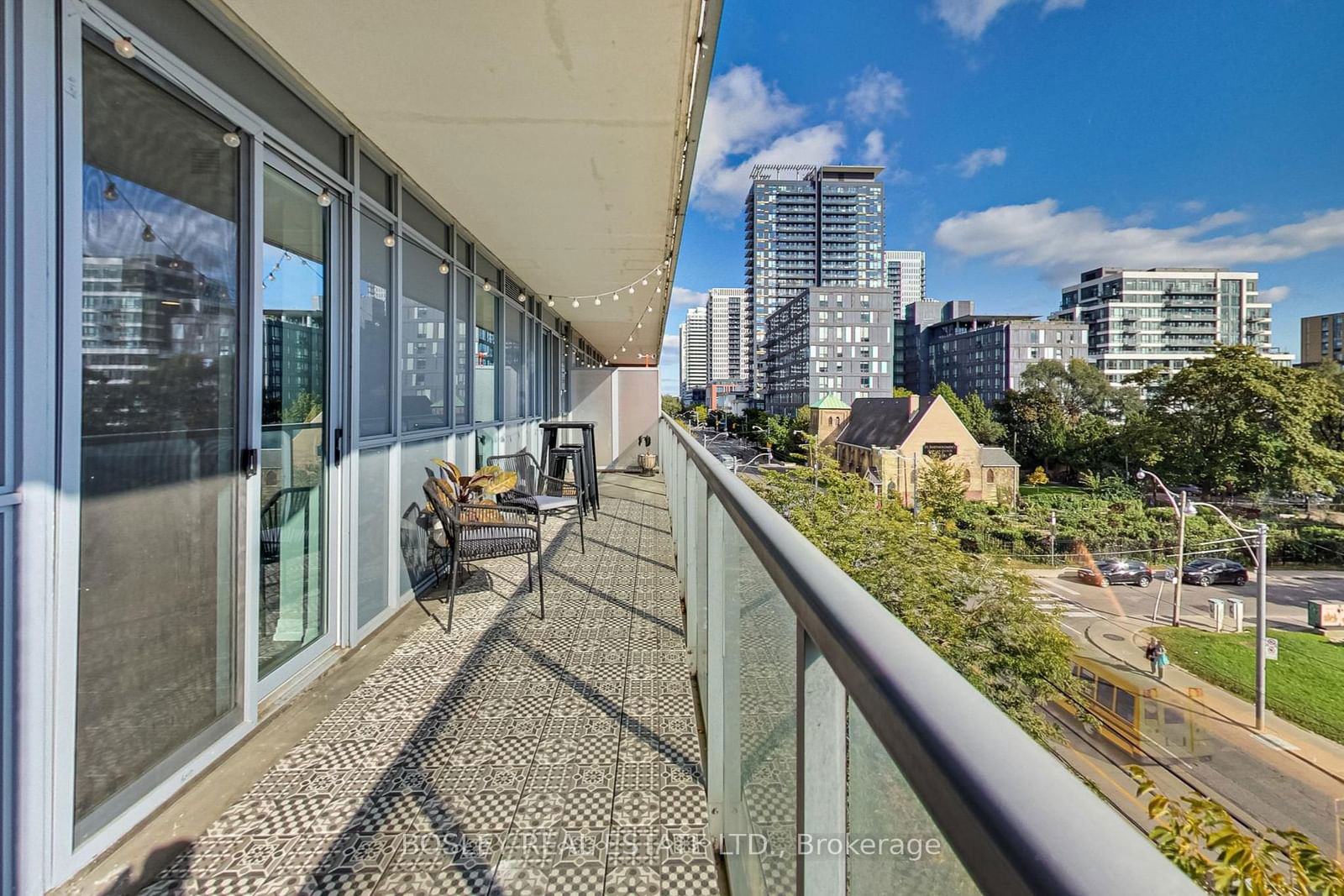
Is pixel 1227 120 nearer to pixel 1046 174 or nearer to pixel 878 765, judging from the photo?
pixel 1046 174

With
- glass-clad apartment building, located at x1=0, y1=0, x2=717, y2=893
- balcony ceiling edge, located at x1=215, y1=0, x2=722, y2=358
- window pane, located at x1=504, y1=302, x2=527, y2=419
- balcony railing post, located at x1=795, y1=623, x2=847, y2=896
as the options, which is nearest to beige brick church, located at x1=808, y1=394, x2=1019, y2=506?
window pane, located at x1=504, y1=302, x2=527, y2=419

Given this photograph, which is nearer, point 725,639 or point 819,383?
point 725,639

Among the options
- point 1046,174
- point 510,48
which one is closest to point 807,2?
point 510,48

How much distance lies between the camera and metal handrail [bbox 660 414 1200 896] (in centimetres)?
25

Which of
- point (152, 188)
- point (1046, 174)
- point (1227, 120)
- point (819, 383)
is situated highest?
point (1046, 174)

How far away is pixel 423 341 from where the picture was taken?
3.79 meters

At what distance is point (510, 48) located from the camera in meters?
2.21

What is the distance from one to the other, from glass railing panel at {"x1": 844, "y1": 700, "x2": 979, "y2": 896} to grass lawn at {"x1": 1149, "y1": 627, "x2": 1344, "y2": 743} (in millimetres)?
20422

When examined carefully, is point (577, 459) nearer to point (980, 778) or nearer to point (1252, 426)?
point (980, 778)

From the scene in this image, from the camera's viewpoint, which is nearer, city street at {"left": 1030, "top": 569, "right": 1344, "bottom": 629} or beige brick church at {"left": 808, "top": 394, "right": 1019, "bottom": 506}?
city street at {"left": 1030, "top": 569, "right": 1344, "bottom": 629}

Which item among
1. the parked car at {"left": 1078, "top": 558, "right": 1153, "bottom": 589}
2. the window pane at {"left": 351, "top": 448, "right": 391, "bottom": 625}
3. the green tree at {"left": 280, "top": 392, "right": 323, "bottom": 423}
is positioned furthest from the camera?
the parked car at {"left": 1078, "top": 558, "right": 1153, "bottom": 589}

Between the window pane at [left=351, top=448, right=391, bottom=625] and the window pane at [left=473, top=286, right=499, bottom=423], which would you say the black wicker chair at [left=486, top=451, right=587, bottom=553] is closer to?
Answer: the window pane at [left=473, top=286, right=499, bottom=423]

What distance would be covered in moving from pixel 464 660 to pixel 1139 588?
102 feet

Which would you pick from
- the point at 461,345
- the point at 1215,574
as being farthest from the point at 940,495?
the point at 461,345
